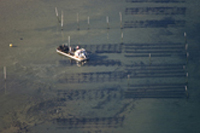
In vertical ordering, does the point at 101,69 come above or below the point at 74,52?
below

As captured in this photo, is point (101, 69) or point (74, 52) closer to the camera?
point (101, 69)

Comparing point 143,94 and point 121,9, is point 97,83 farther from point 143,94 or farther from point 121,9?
point 121,9

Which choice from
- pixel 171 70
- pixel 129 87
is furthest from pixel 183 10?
pixel 129 87

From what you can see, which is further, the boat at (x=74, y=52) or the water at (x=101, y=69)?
the boat at (x=74, y=52)

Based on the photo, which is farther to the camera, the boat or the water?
the boat
